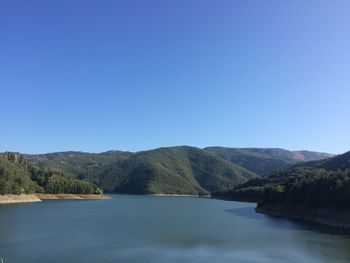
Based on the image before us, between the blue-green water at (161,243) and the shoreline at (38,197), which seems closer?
the blue-green water at (161,243)

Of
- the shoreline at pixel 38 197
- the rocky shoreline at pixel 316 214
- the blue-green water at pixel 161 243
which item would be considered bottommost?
the blue-green water at pixel 161 243

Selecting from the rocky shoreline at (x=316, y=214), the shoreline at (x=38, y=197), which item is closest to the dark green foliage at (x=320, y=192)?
the rocky shoreline at (x=316, y=214)

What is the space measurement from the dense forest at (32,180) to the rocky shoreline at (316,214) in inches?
2799

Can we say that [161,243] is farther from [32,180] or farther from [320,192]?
[32,180]

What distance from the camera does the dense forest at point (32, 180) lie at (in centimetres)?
13188

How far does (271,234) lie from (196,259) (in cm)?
2414

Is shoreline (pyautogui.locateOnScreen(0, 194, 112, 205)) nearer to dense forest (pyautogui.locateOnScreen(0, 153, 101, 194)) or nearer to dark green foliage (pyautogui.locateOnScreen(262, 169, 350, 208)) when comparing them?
dense forest (pyautogui.locateOnScreen(0, 153, 101, 194))

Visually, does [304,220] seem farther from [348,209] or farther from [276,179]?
[276,179]

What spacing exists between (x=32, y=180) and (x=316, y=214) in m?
107

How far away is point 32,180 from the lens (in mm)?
157625

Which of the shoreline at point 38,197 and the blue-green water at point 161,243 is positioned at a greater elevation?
the shoreline at point 38,197

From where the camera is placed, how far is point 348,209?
71.1 m

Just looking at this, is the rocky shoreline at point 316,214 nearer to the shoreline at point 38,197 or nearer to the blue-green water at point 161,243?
the blue-green water at point 161,243

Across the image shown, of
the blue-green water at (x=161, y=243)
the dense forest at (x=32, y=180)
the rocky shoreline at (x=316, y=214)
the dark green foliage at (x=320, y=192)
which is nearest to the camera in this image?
the blue-green water at (x=161, y=243)
